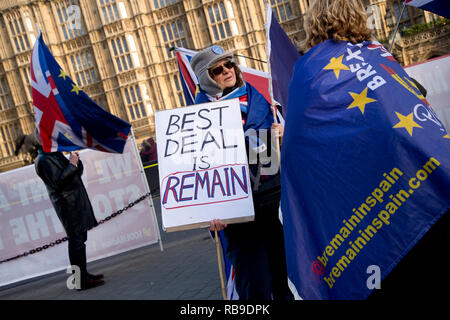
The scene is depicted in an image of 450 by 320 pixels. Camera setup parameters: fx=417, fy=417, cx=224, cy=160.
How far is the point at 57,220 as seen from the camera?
6637 mm

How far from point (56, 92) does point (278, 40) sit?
3.21 m

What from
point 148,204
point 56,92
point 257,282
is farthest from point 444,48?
point 257,282

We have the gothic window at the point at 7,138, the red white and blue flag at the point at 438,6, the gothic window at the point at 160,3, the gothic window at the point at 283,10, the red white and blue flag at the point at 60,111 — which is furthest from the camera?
the gothic window at the point at 7,138

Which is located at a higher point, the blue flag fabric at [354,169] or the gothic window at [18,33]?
the gothic window at [18,33]

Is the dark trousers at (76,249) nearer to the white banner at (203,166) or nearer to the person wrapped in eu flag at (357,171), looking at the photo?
the white banner at (203,166)

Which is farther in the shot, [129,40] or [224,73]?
[129,40]

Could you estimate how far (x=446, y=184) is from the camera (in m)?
1.67

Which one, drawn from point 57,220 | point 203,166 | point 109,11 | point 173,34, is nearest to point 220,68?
point 203,166

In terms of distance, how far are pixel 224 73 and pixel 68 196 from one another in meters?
3.29

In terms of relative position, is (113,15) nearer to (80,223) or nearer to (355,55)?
(80,223)

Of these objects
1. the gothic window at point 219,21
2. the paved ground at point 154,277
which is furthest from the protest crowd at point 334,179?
the gothic window at point 219,21

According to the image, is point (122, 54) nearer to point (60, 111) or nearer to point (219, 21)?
point (219, 21)

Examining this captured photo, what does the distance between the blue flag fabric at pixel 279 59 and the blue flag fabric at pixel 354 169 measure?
3.36ft

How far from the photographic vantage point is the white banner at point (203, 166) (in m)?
2.54
